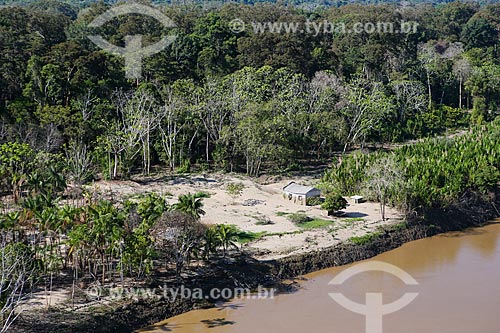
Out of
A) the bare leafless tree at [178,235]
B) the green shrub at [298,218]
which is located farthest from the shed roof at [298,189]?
the bare leafless tree at [178,235]

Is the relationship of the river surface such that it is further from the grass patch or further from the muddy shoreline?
the grass patch

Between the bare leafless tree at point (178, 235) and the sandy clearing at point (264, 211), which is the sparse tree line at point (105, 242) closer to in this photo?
the bare leafless tree at point (178, 235)

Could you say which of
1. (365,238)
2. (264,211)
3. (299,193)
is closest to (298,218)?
(264,211)

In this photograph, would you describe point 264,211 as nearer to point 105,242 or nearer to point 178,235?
point 178,235

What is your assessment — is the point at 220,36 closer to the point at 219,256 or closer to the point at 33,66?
the point at 33,66

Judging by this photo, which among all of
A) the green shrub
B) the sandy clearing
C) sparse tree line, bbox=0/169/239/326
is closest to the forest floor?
the sandy clearing

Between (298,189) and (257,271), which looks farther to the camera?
(298,189)
